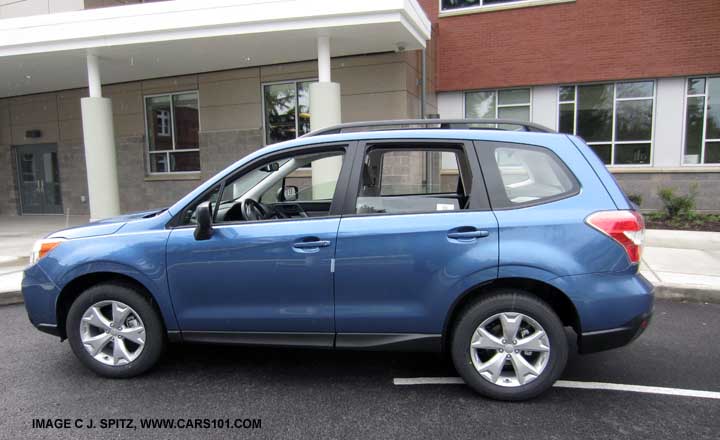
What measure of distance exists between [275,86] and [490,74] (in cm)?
560

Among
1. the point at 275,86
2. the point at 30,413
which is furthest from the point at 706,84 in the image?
the point at 30,413

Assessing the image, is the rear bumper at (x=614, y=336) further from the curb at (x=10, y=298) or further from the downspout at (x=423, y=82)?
the downspout at (x=423, y=82)

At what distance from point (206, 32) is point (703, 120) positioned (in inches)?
452

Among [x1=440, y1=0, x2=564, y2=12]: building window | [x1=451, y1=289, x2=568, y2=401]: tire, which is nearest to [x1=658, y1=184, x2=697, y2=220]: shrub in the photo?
[x1=440, y1=0, x2=564, y2=12]: building window

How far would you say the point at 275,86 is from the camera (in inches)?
488

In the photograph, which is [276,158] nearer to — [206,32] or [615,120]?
[206,32]

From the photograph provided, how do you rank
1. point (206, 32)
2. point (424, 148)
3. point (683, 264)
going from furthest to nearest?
point (206, 32)
point (683, 264)
point (424, 148)

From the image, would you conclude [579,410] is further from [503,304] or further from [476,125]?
[476,125]

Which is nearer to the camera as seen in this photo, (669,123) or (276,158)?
(276,158)

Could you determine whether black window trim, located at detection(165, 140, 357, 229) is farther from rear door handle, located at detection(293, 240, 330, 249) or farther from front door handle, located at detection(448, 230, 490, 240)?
front door handle, located at detection(448, 230, 490, 240)

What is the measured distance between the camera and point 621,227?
3146 millimetres

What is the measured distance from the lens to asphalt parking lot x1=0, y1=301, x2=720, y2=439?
9.89 ft

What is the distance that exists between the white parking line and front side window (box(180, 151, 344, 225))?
4.67ft

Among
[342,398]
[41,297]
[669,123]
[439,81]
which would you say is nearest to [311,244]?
[342,398]
